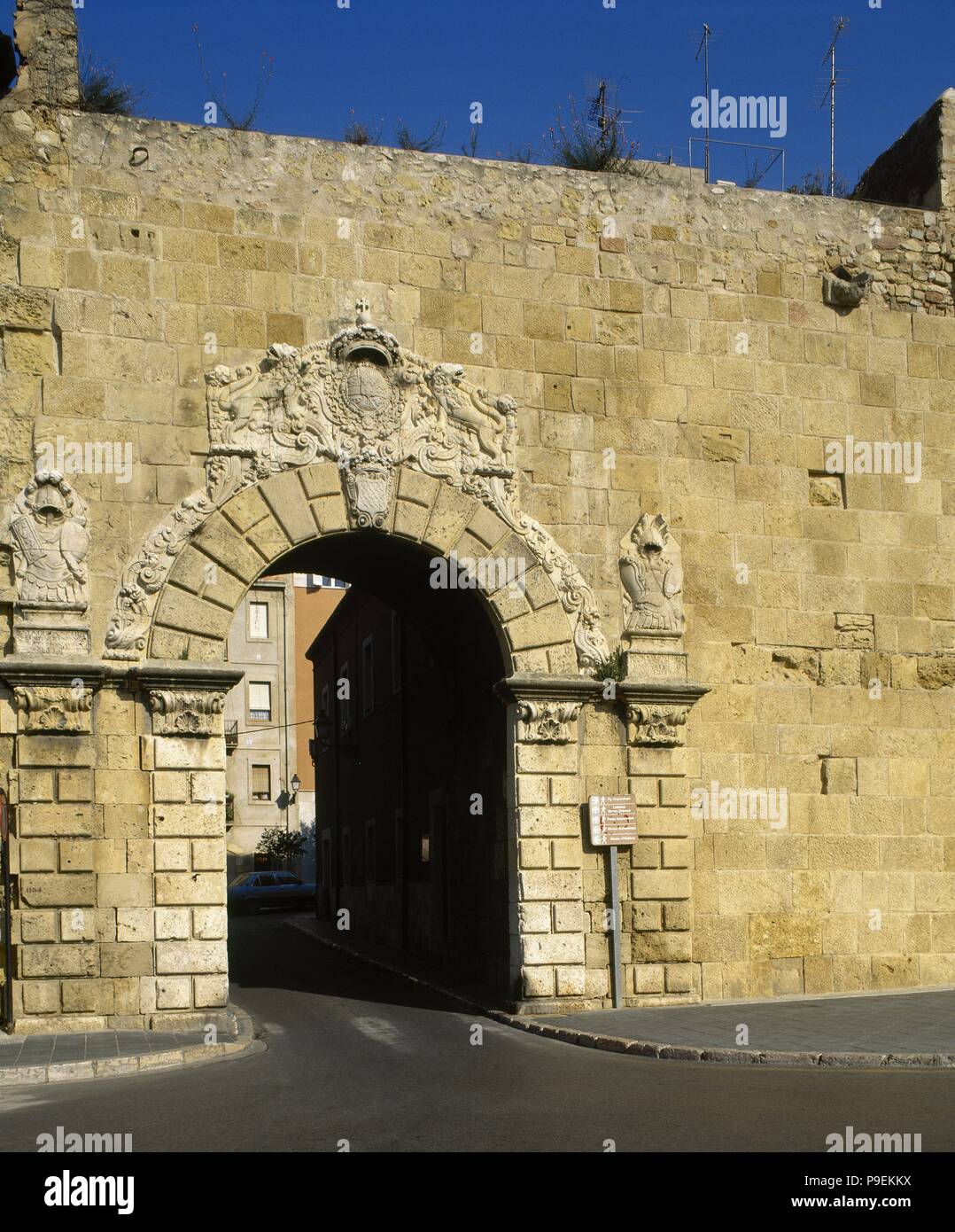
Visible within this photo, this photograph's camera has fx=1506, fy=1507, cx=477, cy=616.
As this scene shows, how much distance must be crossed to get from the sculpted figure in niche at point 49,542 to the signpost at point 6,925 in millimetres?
1601

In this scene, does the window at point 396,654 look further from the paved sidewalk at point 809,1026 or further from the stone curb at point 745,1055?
the stone curb at point 745,1055

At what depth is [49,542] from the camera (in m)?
11.9

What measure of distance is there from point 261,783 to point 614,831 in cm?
3543

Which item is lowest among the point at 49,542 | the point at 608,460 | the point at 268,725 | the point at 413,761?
the point at 413,761

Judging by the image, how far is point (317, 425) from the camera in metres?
12.8

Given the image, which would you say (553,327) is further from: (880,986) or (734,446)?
(880,986)

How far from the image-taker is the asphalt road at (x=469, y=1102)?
271 inches

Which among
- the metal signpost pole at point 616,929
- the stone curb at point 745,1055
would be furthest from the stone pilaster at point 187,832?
the metal signpost pole at point 616,929

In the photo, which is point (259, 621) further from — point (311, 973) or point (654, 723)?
point (654, 723)

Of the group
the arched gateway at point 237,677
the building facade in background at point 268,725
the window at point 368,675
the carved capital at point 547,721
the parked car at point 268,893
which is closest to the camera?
the arched gateway at point 237,677

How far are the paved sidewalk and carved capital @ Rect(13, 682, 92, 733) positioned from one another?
4.37 metres

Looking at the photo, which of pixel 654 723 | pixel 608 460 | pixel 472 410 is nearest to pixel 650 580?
pixel 608 460

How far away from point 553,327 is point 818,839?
528 cm

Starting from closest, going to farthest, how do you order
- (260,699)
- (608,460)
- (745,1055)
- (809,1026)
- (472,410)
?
(745,1055) → (809,1026) → (472,410) → (608,460) → (260,699)
